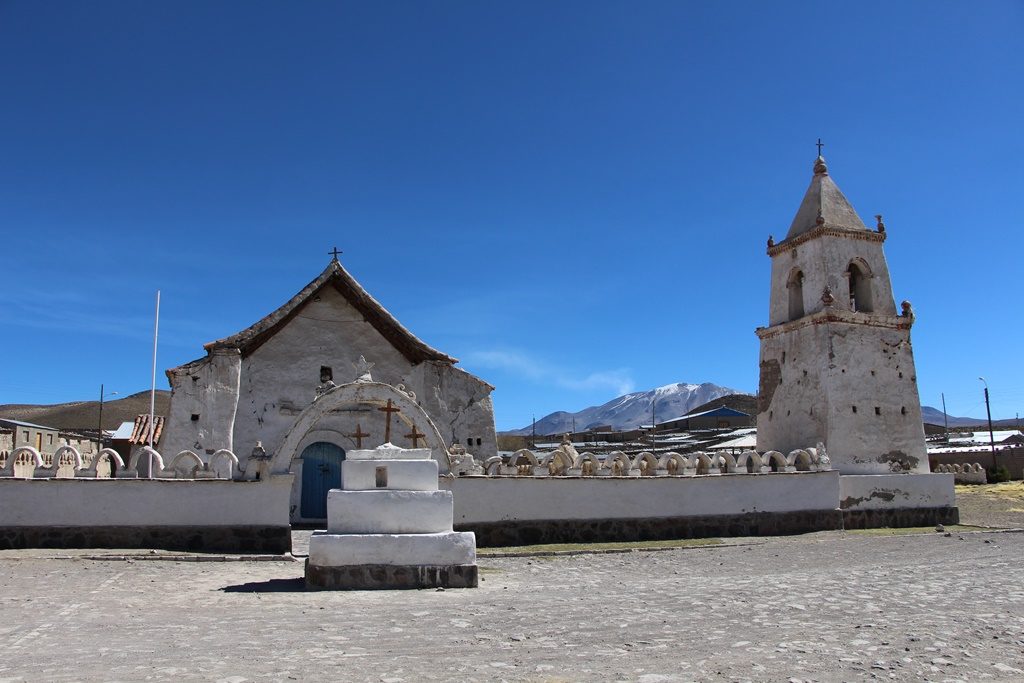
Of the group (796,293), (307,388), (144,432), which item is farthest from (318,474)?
(796,293)

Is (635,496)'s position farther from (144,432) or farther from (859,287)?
(144,432)

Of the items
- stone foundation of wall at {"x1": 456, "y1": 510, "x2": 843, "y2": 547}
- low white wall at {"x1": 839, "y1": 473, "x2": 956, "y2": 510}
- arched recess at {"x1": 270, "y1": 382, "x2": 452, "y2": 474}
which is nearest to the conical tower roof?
low white wall at {"x1": 839, "y1": 473, "x2": 956, "y2": 510}

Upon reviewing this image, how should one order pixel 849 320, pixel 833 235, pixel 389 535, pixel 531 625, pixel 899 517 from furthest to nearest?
pixel 833 235
pixel 849 320
pixel 899 517
pixel 389 535
pixel 531 625

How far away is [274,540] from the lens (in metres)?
14.4

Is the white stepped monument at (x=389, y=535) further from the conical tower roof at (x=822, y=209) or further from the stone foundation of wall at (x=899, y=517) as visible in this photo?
the conical tower roof at (x=822, y=209)

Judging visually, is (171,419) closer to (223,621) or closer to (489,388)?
(489,388)

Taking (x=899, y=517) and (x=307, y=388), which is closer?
(x=899, y=517)

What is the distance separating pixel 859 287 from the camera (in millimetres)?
23703

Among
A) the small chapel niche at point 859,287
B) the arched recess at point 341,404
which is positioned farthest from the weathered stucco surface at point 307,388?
the small chapel niche at point 859,287

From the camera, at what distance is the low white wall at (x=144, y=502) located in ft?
46.3

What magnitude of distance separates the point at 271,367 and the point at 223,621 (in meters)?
13.4

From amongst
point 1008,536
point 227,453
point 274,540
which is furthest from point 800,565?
point 227,453

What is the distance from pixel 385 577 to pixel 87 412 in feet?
210

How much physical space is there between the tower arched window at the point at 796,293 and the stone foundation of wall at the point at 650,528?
273 inches
